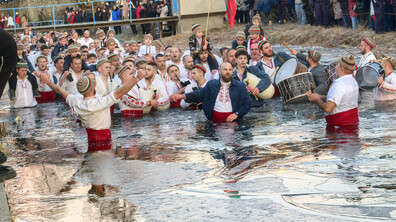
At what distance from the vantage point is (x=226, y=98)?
12.1m

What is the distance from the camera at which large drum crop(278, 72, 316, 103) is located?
12.4 meters

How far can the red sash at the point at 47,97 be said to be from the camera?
18.6 m

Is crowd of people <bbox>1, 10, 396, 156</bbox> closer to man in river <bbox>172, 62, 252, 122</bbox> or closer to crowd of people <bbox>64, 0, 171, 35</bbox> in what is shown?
man in river <bbox>172, 62, 252, 122</bbox>

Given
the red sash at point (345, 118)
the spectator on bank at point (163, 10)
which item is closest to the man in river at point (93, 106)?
the red sash at point (345, 118)

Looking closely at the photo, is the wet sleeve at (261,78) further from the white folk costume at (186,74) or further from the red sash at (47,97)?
the red sash at (47,97)

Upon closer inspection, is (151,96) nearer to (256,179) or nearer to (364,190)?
(256,179)

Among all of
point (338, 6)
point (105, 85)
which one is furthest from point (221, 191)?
point (338, 6)

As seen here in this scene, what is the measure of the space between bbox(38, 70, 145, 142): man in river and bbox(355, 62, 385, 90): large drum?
446cm

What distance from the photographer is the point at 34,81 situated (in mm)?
17344

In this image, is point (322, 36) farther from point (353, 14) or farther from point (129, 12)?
point (129, 12)

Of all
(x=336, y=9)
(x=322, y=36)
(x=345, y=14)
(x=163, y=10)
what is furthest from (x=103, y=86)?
(x=163, y=10)

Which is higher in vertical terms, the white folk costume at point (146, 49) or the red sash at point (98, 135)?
the white folk costume at point (146, 49)

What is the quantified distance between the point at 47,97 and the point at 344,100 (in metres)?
10.5

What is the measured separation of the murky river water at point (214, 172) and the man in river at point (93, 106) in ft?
1.07
